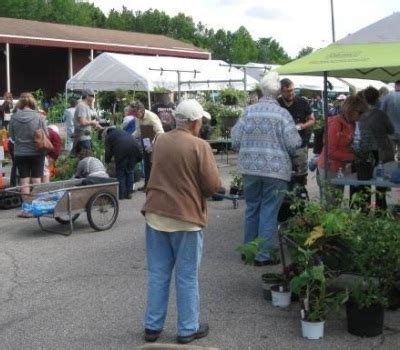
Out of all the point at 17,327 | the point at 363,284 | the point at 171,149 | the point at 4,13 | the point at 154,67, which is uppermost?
the point at 4,13

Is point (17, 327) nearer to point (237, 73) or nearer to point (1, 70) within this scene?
point (237, 73)

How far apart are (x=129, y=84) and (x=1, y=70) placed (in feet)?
74.4

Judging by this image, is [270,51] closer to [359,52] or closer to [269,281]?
[359,52]

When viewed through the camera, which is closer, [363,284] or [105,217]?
[363,284]

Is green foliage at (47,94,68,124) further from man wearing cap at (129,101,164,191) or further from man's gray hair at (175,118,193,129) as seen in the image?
man's gray hair at (175,118,193,129)

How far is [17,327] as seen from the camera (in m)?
4.89

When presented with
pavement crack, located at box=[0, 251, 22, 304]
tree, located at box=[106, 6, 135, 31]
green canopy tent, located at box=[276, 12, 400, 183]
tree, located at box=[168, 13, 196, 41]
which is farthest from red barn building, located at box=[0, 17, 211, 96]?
tree, located at box=[168, 13, 196, 41]

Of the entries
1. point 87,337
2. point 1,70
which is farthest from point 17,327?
point 1,70

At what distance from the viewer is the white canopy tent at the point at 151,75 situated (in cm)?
1655

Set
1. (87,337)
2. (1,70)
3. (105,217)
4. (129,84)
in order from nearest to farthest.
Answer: (87,337)
(105,217)
(129,84)
(1,70)

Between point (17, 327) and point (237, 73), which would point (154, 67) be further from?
point (17, 327)

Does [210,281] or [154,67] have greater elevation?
[154,67]

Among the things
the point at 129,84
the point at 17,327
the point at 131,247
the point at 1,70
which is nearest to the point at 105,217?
the point at 131,247

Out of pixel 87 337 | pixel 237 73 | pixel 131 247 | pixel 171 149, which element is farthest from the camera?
pixel 237 73
